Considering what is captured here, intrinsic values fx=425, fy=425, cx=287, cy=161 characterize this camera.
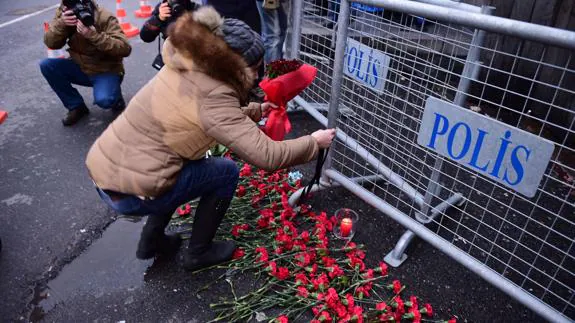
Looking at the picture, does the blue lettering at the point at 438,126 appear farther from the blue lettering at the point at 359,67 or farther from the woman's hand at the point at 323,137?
the blue lettering at the point at 359,67

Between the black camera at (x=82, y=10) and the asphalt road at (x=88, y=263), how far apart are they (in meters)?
1.02

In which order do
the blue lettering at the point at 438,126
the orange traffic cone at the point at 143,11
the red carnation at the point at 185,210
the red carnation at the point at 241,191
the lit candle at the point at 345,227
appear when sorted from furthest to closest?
the orange traffic cone at the point at 143,11 < the red carnation at the point at 241,191 < the red carnation at the point at 185,210 < the lit candle at the point at 345,227 < the blue lettering at the point at 438,126

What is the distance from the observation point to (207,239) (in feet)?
7.91

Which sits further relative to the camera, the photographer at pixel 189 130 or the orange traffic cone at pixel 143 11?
the orange traffic cone at pixel 143 11

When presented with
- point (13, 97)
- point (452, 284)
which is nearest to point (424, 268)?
point (452, 284)

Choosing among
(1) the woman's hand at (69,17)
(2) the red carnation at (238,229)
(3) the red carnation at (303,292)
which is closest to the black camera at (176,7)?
(1) the woman's hand at (69,17)

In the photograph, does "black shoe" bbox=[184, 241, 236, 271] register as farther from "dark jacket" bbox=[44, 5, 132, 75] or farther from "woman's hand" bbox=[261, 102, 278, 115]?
"dark jacket" bbox=[44, 5, 132, 75]

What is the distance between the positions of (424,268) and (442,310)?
318 millimetres

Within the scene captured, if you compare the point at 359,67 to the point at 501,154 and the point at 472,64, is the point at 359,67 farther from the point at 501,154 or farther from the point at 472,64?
the point at 501,154

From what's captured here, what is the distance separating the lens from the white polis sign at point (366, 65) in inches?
96.8

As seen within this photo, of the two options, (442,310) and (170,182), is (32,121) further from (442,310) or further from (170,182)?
(442,310)

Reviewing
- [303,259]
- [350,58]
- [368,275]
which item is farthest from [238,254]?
[350,58]

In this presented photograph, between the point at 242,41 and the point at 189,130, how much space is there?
0.47 metres

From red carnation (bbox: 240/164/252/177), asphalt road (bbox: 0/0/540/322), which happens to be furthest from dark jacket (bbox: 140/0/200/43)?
red carnation (bbox: 240/164/252/177)
